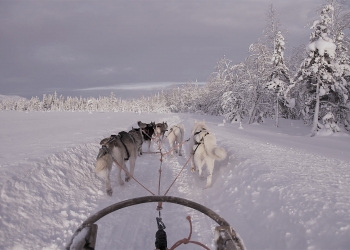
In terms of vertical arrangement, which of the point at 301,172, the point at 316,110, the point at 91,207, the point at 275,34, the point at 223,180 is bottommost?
the point at 91,207

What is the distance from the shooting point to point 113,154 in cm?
511

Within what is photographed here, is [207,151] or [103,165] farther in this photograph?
[207,151]

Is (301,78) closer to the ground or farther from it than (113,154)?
farther from it

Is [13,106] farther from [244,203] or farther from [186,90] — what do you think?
[244,203]

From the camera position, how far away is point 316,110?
58.8 ft

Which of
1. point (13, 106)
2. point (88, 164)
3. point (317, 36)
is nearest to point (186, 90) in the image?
point (317, 36)

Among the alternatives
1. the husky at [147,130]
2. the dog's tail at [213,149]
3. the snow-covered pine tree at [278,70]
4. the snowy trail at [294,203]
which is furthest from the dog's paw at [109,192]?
the snow-covered pine tree at [278,70]

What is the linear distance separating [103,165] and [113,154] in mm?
459

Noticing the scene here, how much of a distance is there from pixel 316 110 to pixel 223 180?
660 inches

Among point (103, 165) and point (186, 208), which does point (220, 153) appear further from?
point (103, 165)

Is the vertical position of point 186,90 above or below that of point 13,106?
above

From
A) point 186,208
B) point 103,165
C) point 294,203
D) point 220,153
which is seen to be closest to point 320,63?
point 220,153

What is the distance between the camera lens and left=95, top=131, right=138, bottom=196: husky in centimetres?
471

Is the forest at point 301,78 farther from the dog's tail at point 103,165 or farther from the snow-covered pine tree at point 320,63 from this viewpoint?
the dog's tail at point 103,165
